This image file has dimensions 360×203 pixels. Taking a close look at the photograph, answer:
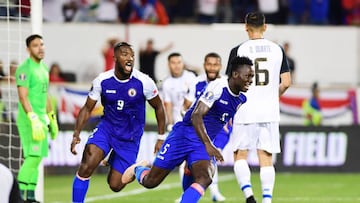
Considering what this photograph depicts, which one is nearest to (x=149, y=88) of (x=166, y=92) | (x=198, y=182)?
(x=198, y=182)

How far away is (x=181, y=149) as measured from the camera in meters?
11.1

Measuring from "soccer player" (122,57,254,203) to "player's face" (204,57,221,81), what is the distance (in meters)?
3.03

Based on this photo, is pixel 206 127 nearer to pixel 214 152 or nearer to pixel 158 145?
pixel 214 152

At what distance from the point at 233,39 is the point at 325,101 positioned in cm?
274

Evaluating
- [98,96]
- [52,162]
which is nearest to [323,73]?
[52,162]

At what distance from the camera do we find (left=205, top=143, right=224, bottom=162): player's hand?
10.5m

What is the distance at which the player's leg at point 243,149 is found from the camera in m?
12.3

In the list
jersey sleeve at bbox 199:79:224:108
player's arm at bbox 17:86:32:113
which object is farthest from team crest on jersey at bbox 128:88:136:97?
player's arm at bbox 17:86:32:113

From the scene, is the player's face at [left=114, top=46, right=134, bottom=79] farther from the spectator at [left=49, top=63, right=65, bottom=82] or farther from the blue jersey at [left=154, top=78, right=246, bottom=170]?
the spectator at [left=49, top=63, right=65, bottom=82]

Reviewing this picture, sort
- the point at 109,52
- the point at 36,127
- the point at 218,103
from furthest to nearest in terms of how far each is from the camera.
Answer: the point at 109,52
the point at 36,127
the point at 218,103

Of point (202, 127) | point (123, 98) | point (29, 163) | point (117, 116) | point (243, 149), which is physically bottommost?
point (29, 163)

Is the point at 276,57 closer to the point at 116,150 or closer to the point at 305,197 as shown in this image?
the point at 116,150

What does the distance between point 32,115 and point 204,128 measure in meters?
3.72

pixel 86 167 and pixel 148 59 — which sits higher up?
pixel 148 59
